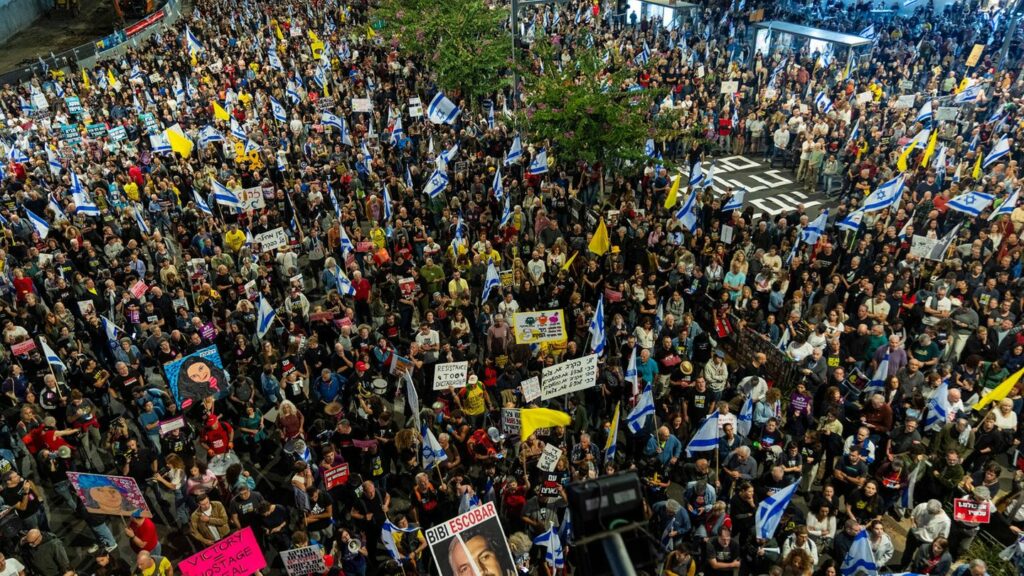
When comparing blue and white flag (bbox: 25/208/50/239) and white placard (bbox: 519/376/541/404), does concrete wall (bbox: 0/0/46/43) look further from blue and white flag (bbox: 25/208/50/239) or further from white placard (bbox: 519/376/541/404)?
white placard (bbox: 519/376/541/404)

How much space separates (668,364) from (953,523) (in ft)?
14.7

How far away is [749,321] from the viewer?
44.1ft

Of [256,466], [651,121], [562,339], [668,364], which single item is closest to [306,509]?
[256,466]

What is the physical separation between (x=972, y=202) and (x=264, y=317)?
15234mm

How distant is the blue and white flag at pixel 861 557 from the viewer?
8.40m

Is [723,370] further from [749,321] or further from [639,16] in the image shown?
[639,16]

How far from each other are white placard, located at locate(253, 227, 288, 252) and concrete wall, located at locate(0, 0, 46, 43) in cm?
4687

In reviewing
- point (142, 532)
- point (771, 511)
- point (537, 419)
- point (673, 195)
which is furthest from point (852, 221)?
point (142, 532)

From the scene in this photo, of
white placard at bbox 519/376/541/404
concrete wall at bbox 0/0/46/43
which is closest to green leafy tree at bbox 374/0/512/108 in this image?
white placard at bbox 519/376/541/404

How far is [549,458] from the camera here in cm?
970

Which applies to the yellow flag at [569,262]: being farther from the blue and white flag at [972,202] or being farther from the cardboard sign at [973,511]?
the blue and white flag at [972,202]

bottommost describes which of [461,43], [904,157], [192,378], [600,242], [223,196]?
[904,157]

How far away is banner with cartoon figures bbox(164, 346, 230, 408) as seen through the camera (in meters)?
11.3

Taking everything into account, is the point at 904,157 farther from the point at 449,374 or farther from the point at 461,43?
the point at 461,43
